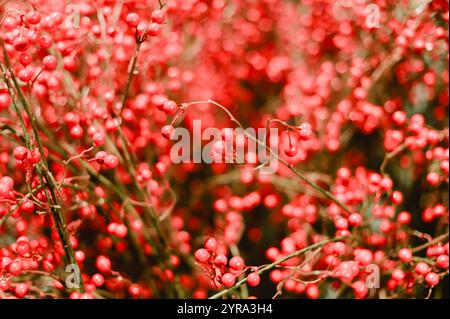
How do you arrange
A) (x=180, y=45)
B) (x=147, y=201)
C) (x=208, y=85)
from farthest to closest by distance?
(x=208, y=85) → (x=180, y=45) → (x=147, y=201)

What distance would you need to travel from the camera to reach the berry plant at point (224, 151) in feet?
2.68

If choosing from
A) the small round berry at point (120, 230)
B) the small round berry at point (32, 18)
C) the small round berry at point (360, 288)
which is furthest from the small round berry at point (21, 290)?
the small round berry at point (360, 288)

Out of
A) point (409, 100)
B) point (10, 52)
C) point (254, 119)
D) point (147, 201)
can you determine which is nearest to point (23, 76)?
point (10, 52)

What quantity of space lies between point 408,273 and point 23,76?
32.6 inches

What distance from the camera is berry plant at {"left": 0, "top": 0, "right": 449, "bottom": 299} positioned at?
818 millimetres

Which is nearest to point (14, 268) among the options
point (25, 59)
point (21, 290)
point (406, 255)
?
point (21, 290)

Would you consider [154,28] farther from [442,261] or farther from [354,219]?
[442,261]

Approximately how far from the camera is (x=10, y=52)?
849mm

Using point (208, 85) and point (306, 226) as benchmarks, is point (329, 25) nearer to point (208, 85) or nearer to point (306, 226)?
point (208, 85)

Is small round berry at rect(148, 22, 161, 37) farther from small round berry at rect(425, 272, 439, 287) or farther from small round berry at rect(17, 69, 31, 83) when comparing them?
small round berry at rect(425, 272, 439, 287)

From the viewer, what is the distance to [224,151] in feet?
2.54

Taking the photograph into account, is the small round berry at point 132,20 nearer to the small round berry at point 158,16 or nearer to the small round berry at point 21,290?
the small round berry at point 158,16

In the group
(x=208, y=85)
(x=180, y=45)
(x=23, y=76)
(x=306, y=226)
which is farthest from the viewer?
(x=208, y=85)
